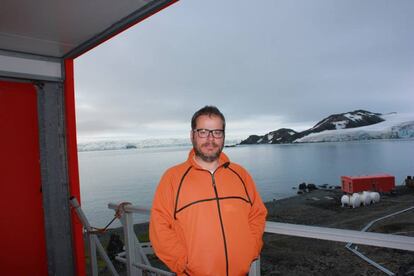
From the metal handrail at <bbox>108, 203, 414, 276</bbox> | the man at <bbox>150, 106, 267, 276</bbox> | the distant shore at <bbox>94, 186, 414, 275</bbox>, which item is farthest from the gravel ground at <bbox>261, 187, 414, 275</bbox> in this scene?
the man at <bbox>150, 106, 267, 276</bbox>

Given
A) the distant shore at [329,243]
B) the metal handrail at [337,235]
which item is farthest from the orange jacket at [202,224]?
the distant shore at [329,243]

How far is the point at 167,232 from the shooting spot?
124cm

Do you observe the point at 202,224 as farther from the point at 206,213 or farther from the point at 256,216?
the point at 256,216

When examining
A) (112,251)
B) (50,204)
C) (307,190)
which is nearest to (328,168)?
(307,190)

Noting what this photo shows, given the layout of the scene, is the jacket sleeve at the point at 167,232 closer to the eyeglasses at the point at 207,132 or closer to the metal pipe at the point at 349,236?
the eyeglasses at the point at 207,132

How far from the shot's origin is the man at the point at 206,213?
124 cm

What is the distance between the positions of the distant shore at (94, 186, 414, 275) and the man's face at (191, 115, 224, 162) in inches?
470

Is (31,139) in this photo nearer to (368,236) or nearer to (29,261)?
(29,261)

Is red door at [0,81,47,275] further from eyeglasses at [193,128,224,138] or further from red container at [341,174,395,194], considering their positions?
red container at [341,174,395,194]

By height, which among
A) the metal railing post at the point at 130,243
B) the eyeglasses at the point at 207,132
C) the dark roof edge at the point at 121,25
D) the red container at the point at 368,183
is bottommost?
the red container at the point at 368,183

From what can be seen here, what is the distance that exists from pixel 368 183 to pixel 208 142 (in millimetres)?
43913

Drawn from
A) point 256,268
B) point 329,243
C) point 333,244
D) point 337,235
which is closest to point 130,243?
point 256,268

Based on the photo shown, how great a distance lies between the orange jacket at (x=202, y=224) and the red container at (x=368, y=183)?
4224cm

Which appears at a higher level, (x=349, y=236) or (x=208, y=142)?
(x=208, y=142)
